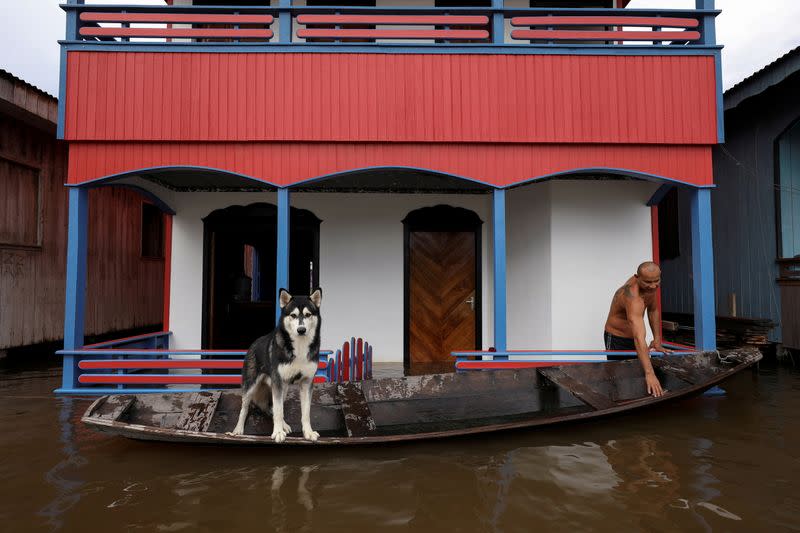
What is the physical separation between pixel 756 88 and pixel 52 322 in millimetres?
15252

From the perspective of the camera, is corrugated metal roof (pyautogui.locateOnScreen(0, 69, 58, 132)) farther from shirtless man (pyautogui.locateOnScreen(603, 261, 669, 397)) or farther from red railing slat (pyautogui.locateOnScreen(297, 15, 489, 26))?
shirtless man (pyautogui.locateOnScreen(603, 261, 669, 397))

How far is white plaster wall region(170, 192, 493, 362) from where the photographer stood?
28.8ft

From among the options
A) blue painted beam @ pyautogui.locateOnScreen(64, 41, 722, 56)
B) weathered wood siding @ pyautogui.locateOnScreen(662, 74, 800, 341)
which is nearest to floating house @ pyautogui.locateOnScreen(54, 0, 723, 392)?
blue painted beam @ pyautogui.locateOnScreen(64, 41, 722, 56)

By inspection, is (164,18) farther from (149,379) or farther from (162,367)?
(149,379)

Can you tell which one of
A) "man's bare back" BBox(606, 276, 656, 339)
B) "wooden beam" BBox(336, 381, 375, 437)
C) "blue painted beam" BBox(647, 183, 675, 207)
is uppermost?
"blue painted beam" BBox(647, 183, 675, 207)

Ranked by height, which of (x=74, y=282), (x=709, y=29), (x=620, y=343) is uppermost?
(x=709, y=29)

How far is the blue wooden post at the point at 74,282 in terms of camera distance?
637cm

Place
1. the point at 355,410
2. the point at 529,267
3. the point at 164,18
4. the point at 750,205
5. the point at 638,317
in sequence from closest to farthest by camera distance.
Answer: the point at 355,410, the point at 638,317, the point at 164,18, the point at 529,267, the point at 750,205

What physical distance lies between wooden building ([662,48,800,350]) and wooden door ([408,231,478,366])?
18.3ft

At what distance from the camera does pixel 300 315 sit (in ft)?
12.7

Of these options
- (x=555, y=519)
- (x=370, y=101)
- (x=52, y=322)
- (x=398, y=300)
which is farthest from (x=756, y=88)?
(x=52, y=322)

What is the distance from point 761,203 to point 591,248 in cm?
423

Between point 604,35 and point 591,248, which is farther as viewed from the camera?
point 591,248

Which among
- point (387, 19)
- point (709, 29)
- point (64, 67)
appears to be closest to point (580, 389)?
point (387, 19)
